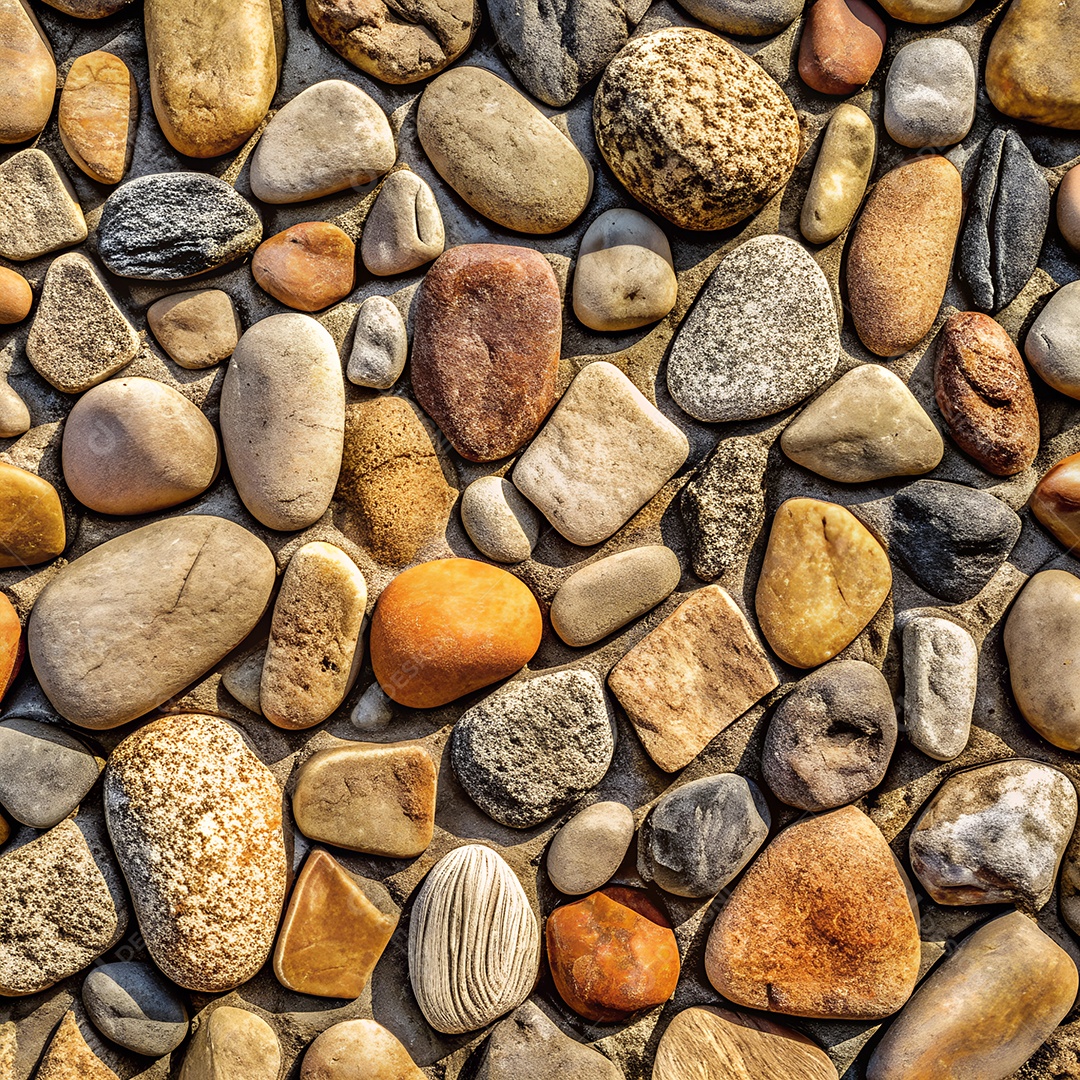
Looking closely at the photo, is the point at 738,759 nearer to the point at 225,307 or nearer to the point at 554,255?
the point at 554,255

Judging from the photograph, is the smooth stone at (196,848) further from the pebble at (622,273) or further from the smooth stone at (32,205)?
the pebble at (622,273)

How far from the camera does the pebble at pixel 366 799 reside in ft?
4.11

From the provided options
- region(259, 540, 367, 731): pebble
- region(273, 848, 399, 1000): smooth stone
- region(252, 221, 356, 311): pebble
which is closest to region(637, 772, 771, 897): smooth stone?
region(273, 848, 399, 1000): smooth stone

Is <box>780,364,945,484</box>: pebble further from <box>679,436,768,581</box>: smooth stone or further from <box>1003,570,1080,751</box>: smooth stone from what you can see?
<box>1003,570,1080,751</box>: smooth stone

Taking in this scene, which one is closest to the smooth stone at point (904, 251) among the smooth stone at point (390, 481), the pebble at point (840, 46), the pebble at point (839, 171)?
the pebble at point (839, 171)

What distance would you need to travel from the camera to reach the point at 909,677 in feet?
4.18

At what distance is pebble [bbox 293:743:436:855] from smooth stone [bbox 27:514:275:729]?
10.1 inches

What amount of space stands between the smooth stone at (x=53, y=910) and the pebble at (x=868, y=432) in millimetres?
1294

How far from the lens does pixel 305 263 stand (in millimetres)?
1235

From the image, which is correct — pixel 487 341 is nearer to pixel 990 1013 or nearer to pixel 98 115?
pixel 98 115

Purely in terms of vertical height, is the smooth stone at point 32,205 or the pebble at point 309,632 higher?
the smooth stone at point 32,205

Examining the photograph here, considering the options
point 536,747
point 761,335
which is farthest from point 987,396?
point 536,747

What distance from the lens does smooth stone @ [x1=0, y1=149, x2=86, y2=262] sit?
48.7 inches

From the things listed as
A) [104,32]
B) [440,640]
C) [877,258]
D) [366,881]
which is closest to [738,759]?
[440,640]
